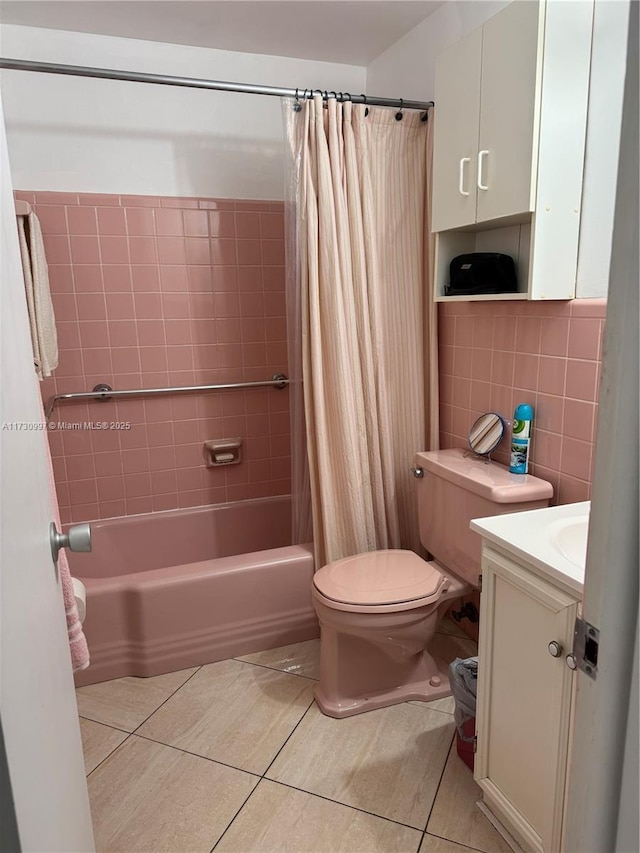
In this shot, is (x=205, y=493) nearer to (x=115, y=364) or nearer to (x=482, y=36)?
(x=115, y=364)

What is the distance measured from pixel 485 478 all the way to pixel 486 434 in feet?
0.73

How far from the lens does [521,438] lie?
1872mm

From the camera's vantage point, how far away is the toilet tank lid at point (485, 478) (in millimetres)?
1762

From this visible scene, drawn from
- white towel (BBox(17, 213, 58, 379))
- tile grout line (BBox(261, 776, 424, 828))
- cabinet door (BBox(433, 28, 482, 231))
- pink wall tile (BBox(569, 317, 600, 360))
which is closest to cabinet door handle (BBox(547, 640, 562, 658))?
tile grout line (BBox(261, 776, 424, 828))

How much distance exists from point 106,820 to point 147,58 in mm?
2694

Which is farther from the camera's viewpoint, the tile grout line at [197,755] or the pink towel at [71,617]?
the tile grout line at [197,755]

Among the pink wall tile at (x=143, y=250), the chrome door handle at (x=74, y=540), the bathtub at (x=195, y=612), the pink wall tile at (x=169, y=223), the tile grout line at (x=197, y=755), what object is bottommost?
the tile grout line at (x=197, y=755)

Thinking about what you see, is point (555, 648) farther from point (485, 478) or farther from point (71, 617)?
point (71, 617)

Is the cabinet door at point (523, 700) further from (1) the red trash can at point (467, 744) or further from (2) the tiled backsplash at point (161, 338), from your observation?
(2) the tiled backsplash at point (161, 338)

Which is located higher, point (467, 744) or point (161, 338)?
point (161, 338)

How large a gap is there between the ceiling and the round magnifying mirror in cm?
149

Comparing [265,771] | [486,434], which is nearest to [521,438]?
[486,434]

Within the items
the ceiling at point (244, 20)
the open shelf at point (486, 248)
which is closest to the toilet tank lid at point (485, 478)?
the open shelf at point (486, 248)

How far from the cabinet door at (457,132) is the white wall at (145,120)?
99cm
